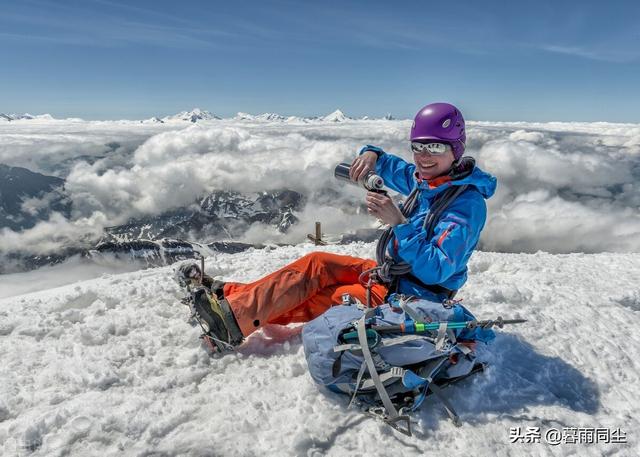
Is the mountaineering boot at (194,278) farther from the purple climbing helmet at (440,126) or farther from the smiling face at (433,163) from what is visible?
the purple climbing helmet at (440,126)

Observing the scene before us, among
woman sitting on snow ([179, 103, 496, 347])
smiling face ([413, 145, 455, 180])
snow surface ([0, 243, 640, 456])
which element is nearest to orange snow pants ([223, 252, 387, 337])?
woman sitting on snow ([179, 103, 496, 347])

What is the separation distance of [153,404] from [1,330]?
3.06m

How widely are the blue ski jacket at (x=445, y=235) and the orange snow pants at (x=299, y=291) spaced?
0.76m

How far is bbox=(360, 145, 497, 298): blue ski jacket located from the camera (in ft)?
11.7

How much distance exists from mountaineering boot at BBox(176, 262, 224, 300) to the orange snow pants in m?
0.09

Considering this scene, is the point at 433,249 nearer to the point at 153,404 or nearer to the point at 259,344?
the point at 259,344

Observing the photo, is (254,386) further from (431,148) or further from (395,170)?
(395,170)

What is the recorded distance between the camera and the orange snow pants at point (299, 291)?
14.7 feet

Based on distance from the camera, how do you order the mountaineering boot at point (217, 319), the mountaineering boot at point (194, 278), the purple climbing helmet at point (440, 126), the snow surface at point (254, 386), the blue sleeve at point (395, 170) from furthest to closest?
the blue sleeve at point (395, 170) < the mountaineering boot at point (194, 278) < the mountaineering boot at point (217, 319) < the purple climbing helmet at point (440, 126) < the snow surface at point (254, 386)

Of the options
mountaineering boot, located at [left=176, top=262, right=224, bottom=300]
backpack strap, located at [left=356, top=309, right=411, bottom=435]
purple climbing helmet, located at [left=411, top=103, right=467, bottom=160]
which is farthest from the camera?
mountaineering boot, located at [left=176, top=262, right=224, bottom=300]

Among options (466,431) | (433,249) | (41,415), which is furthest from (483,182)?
(41,415)

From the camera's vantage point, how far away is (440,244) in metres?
3.61

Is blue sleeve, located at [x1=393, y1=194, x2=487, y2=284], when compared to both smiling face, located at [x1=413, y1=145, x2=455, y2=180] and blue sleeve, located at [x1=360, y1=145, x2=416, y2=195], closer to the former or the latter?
smiling face, located at [x1=413, y1=145, x2=455, y2=180]

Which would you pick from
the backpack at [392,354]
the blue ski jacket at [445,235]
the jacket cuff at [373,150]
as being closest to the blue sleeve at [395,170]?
the jacket cuff at [373,150]
